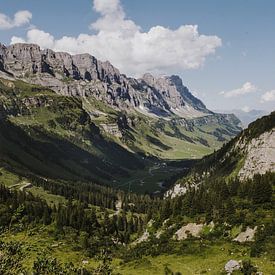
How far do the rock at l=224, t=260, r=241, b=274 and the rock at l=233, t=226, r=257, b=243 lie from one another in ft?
71.7

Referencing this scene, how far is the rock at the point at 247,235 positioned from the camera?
328 ft

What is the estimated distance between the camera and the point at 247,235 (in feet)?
334

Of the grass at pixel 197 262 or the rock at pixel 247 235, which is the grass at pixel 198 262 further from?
the rock at pixel 247 235

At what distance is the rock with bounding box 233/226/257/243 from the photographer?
100 m

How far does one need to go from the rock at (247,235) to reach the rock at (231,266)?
21849 mm

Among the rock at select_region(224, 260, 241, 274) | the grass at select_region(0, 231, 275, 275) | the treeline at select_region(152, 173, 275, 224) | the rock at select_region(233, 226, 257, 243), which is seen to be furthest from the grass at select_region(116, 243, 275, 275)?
the treeline at select_region(152, 173, 275, 224)

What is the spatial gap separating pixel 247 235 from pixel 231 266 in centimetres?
2719

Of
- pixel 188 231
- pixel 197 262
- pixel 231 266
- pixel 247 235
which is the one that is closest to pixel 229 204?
pixel 188 231

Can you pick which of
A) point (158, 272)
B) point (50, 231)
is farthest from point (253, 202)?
point (50, 231)

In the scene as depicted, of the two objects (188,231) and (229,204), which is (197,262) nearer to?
(188,231)

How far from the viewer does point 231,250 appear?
88.9 meters

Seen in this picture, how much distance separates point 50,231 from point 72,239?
600 inches

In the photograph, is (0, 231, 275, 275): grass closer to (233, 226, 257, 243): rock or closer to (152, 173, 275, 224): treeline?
(233, 226, 257, 243): rock

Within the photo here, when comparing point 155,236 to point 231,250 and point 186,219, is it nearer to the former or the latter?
point 186,219
